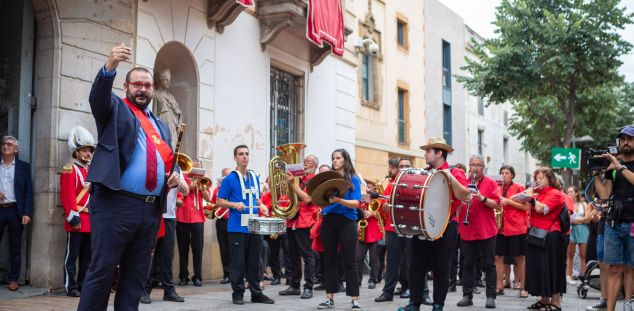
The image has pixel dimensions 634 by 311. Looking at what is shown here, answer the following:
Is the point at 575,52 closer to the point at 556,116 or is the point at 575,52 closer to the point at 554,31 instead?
the point at 554,31

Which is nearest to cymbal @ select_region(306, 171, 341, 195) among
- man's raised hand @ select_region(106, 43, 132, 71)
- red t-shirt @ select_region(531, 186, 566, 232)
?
red t-shirt @ select_region(531, 186, 566, 232)

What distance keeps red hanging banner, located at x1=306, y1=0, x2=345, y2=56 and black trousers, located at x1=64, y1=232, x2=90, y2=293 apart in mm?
7265

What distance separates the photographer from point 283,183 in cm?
945

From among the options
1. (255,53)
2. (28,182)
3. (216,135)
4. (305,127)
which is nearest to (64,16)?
(28,182)

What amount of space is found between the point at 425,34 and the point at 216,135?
52.1 ft

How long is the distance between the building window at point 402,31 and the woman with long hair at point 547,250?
51.6 feet

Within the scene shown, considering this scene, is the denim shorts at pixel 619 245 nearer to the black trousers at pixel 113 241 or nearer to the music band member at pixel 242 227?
the music band member at pixel 242 227

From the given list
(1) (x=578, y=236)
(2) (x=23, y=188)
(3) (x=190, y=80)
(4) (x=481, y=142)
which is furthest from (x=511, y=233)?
(4) (x=481, y=142)

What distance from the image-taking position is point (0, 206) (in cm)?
923

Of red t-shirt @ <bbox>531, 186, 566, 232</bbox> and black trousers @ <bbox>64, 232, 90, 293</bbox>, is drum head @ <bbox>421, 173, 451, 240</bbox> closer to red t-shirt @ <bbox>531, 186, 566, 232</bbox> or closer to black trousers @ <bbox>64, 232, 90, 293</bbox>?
red t-shirt @ <bbox>531, 186, 566, 232</bbox>

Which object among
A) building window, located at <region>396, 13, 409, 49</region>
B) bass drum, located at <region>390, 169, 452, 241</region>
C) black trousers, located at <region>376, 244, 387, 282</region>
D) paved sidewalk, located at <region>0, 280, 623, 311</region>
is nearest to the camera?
bass drum, located at <region>390, 169, 452, 241</region>

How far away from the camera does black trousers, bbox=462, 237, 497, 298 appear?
968 cm

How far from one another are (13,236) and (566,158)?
19.2 metres

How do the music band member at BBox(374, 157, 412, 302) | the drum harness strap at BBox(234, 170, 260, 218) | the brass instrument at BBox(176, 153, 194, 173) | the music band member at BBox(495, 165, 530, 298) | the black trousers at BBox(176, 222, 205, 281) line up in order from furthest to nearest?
the black trousers at BBox(176, 222, 205, 281) < the music band member at BBox(495, 165, 530, 298) < the music band member at BBox(374, 157, 412, 302) < the drum harness strap at BBox(234, 170, 260, 218) < the brass instrument at BBox(176, 153, 194, 173)
